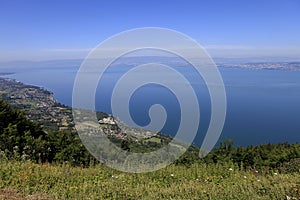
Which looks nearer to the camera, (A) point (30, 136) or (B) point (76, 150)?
(B) point (76, 150)

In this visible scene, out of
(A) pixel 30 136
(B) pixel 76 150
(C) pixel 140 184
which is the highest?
(C) pixel 140 184

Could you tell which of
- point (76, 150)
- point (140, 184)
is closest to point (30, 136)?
point (76, 150)

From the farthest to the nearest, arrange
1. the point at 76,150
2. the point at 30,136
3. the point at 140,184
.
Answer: the point at 30,136 < the point at 76,150 < the point at 140,184

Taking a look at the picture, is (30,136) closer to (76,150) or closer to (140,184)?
(76,150)

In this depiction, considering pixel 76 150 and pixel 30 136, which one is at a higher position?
pixel 30 136

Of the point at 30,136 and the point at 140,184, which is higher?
the point at 140,184

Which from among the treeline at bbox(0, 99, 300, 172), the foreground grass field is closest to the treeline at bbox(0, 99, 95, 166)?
the treeline at bbox(0, 99, 300, 172)

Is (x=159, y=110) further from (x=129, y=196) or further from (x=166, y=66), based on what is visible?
(x=129, y=196)

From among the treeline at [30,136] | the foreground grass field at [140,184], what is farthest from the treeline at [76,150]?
the foreground grass field at [140,184]

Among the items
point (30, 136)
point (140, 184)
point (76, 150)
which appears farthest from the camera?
point (30, 136)

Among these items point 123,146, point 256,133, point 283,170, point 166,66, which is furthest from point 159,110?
point 256,133
